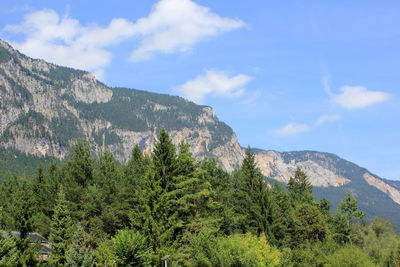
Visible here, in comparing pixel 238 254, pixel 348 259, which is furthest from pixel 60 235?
pixel 348 259

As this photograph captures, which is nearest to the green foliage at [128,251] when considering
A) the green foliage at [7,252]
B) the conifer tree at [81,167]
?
the green foliage at [7,252]

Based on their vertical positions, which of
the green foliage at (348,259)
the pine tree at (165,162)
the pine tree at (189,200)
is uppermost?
the pine tree at (165,162)

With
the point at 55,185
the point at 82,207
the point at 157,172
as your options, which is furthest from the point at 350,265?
the point at 55,185

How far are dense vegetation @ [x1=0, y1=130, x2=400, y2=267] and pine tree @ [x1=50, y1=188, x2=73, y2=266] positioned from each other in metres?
0.09

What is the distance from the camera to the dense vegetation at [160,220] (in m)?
35.9

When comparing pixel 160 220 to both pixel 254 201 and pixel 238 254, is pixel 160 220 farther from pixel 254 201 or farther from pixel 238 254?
pixel 254 201

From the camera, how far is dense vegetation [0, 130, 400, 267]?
35.9m

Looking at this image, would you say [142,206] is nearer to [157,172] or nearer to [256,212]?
[157,172]

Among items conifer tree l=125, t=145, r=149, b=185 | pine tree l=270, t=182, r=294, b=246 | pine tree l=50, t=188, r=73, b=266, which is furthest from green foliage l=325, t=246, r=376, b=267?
pine tree l=50, t=188, r=73, b=266

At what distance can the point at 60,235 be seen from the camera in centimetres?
3959

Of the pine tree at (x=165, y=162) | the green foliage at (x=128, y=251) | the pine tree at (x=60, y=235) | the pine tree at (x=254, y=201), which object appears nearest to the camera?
the green foliage at (x=128, y=251)

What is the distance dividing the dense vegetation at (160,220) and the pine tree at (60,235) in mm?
90

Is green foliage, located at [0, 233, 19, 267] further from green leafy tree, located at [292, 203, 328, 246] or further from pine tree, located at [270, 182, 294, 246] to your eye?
green leafy tree, located at [292, 203, 328, 246]

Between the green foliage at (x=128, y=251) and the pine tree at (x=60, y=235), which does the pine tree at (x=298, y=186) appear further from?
the green foliage at (x=128, y=251)
